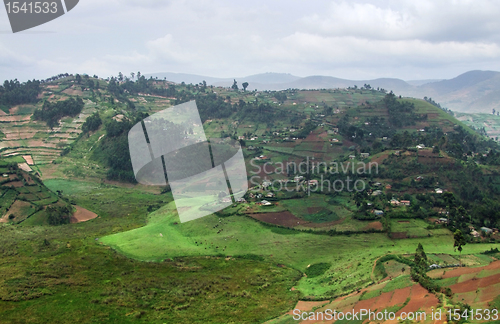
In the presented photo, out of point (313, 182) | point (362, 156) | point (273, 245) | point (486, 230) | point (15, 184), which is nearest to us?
point (273, 245)

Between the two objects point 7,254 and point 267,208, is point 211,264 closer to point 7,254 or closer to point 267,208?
point 267,208

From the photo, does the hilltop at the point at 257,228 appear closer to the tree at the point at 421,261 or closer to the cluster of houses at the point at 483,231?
the cluster of houses at the point at 483,231

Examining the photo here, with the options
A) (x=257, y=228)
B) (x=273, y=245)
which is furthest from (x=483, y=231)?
(x=257, y=228)

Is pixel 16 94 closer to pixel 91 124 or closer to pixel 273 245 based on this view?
pixel 91 124

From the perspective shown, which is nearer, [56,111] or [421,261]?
[421,261]

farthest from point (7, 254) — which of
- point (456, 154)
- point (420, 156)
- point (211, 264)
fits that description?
point (456, 154)

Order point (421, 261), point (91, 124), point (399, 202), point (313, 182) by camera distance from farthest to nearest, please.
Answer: point (91, 124) < point (313, 182) < point (399, 202) < point (421, 261)

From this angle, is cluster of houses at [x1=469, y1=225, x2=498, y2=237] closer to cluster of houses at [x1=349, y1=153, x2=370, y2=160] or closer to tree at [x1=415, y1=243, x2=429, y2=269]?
tree at [x1=415, y1=243, x2=429, y2=269]

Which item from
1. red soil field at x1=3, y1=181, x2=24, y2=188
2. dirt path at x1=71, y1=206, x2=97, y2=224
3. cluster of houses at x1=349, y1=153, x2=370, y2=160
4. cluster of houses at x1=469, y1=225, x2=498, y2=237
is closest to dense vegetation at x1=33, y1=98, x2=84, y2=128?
red soil field at x1=3, y1=181, x2=24, y2=188

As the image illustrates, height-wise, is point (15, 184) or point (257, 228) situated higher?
point (15, 184)

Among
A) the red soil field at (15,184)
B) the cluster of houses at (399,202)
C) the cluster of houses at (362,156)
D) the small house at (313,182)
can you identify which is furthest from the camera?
the cluster of houses at (362,156)

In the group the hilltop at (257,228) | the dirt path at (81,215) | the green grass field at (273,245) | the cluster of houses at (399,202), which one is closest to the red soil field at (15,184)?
the hilltop at (257,228)
